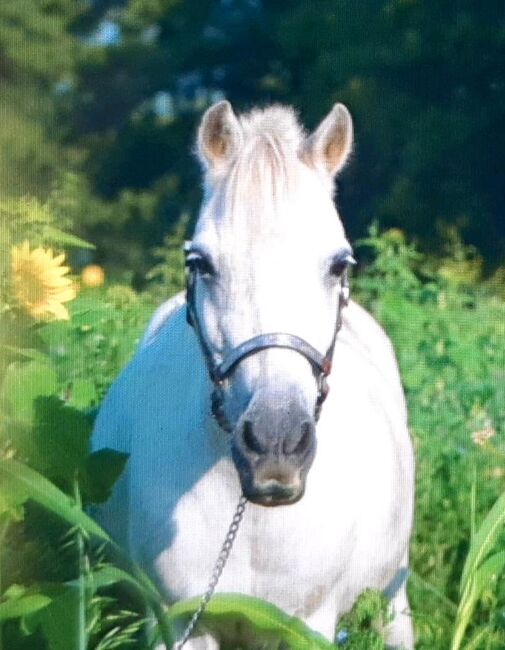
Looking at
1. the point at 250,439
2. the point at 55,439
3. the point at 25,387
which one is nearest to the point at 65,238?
the point at 25,387

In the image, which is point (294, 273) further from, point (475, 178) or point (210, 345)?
point (475, 178)

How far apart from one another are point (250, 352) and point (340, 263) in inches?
9.9

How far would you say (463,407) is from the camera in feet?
14.9

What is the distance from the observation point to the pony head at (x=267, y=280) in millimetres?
2131

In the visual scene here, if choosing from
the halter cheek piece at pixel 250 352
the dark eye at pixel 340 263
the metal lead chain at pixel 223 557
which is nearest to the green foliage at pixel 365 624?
the metal lead chain at pixel 223 557

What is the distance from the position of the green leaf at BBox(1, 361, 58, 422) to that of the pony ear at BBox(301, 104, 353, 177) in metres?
0.64

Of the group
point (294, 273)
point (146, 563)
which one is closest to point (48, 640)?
point (146, 563)

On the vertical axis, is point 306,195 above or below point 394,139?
below

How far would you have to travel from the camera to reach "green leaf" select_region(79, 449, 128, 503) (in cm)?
235

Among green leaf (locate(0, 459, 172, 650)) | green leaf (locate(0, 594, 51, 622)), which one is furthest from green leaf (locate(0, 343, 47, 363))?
green leaf (locate(0, 594, 51, 622))

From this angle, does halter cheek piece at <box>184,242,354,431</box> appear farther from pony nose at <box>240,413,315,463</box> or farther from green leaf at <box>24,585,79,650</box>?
green leaf at <box>24,585,79,650</box>

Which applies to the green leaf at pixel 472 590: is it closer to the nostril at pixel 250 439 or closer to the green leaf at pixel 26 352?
the nostril at pixel 250 439

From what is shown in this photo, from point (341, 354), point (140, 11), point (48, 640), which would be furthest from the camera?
point (140, 11)

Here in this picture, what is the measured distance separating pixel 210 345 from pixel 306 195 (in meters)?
0.32
